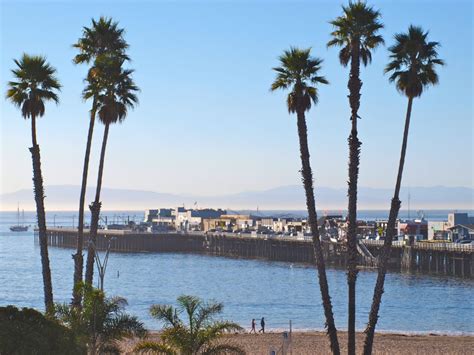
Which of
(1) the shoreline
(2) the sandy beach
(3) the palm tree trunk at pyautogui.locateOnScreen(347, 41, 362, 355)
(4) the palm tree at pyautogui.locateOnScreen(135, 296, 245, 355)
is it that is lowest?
(1) the shoreline

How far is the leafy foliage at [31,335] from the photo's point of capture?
2144cm

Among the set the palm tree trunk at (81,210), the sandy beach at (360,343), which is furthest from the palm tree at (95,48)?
the sandy beach at (360,343)

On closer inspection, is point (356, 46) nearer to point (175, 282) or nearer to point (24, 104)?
point (24, 104)

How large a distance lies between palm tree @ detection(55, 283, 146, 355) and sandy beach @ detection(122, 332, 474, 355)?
55.1 ft

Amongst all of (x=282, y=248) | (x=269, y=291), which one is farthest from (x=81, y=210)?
(x=282, y=248)

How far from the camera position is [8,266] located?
138 m

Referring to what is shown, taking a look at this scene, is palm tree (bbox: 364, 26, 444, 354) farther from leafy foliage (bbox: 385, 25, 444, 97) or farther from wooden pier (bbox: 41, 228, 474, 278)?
wooden pier (bbox: 41, 228, 474, 278)

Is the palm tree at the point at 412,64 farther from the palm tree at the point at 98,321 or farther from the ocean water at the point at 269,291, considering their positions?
the ocean water at the point at 269,291

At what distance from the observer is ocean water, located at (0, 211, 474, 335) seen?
2621 inches

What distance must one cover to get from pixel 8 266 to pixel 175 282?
1758 inches

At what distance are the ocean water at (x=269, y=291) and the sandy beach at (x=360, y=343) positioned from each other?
6324 millimetres

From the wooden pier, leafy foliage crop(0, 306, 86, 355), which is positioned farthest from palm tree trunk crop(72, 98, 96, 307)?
the wooden pier

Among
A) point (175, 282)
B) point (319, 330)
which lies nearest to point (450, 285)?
point (175, 282)

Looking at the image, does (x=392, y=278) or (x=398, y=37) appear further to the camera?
(x=392, y=278)
